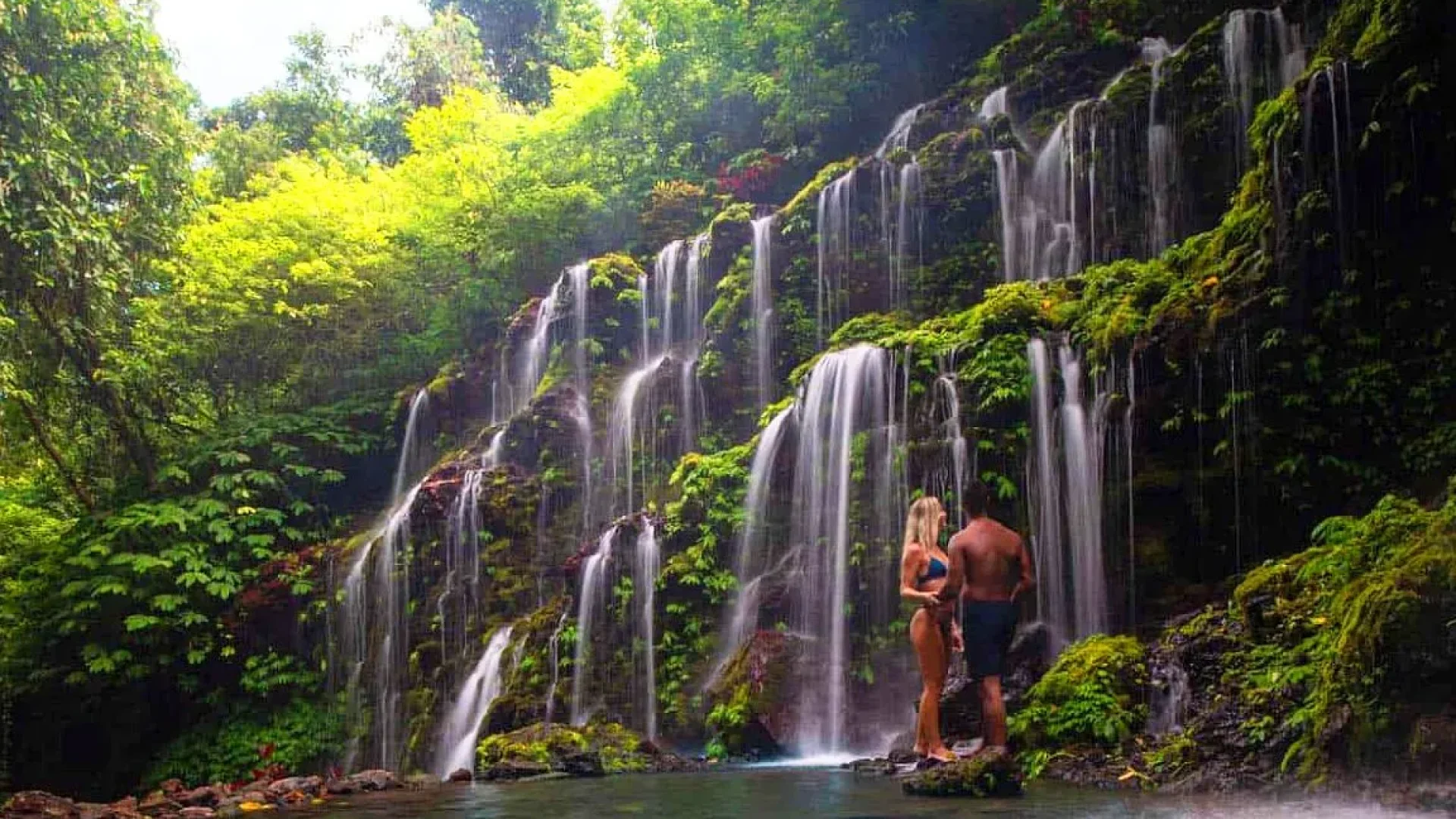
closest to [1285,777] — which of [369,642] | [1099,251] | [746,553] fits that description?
[746,553]

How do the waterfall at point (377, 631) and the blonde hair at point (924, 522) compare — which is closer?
the blonde hair at point (924, 522)

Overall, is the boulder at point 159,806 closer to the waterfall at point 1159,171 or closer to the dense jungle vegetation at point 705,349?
the dense jungle vegetation at point 705,349

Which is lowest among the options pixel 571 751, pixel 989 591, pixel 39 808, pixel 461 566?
pixel 39 808

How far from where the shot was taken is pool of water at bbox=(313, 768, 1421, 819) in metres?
5.84

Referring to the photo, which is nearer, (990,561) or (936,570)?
(990,561)

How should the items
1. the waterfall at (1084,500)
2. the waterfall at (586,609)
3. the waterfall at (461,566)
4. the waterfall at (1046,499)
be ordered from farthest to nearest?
the waterfall at (461,566) → the waterfall at (586,609) → the waterfall at (1046,499) → the waterfall at (1084,500)

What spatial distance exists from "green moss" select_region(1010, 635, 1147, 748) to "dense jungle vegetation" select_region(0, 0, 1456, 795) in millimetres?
36

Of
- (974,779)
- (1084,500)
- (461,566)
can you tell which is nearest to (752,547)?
(1084,500)

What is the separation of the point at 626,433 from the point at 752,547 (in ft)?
16.0

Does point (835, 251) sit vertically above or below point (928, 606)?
above

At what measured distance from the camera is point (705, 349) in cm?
1808

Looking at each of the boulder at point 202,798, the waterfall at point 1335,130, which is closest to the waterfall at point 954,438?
the waterfall at point 1335,130

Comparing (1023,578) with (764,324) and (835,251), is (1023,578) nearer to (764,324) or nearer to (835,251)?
(764,324)

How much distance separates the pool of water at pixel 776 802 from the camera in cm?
584
